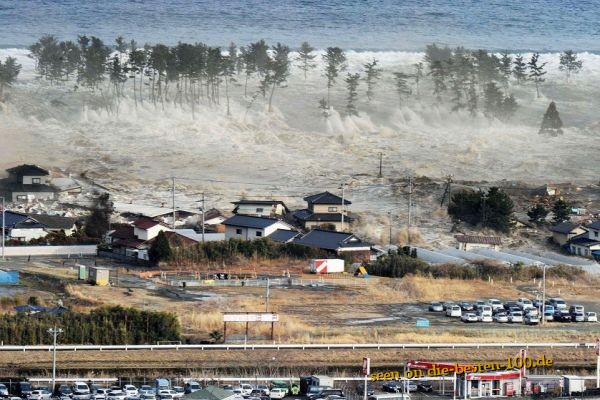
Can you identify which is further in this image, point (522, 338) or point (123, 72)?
point (123, 72)

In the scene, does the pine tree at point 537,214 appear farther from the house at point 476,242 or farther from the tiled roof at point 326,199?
the tiled roof at point 326,199

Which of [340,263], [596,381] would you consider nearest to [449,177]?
[340,263]

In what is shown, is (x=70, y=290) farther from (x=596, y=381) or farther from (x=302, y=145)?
(x=302, y=145)

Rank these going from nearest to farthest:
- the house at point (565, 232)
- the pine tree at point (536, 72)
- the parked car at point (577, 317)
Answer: the parked car at point (577, 317) < the house at point (565, 232) < the pine tree at point (536, 72)

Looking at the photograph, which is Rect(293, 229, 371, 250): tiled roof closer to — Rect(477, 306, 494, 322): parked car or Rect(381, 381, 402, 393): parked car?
Rect(477, 306, 494, 322): parked car

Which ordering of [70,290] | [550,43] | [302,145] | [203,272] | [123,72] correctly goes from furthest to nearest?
[550,43] → [123,72] → [302,145] → [203,272] → [70,290]

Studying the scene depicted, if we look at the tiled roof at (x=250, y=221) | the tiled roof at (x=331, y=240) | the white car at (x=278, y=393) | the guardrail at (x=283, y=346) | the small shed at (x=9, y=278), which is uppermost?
the white car at (x=278, y=393)

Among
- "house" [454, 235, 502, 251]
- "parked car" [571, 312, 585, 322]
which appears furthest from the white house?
"parked car" [571, 312, 585, 322]

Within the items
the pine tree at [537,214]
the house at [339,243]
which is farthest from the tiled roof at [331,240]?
the pine tree at [537,214]
